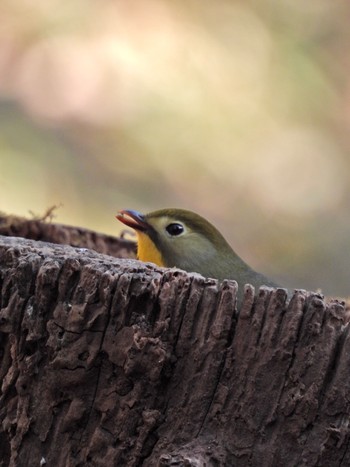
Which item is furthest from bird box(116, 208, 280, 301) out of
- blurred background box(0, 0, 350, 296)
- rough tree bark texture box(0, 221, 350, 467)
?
blurred background box(0, 0, 350, 296)

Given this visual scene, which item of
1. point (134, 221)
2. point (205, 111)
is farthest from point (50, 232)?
point (205, 111)

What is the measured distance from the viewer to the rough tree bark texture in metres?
2.26

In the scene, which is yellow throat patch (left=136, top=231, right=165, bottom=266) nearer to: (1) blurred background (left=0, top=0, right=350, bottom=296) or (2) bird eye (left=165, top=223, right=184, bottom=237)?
(2) bird eye (left=165, top=223, right=184, bottom=237)

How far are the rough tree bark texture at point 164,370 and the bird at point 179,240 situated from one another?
149 cm

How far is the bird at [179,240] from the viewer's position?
3.91 metres

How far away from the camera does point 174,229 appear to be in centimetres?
402

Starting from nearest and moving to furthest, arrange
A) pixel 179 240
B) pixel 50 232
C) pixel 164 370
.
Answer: pixel 164 370, pixel 179 240, pixel 50 232

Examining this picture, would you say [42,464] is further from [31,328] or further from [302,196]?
[302,196]

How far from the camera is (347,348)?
88.5 inches

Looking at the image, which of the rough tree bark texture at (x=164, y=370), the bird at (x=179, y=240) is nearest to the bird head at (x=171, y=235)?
the bird at (x=179, y=240)

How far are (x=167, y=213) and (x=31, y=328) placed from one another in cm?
171

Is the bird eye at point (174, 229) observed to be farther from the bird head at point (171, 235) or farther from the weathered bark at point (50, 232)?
the weathered bark at point (50, 232)

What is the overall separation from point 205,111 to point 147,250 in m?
3.53

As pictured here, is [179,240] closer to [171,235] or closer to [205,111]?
[171,235]
